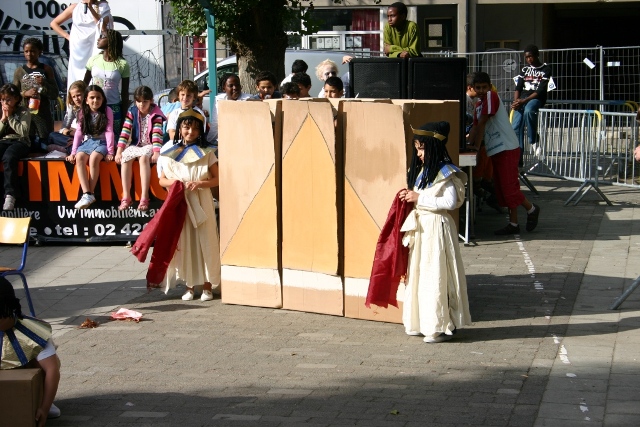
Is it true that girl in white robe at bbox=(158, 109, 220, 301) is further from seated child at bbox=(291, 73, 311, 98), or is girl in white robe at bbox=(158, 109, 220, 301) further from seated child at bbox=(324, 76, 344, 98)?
seated child at bbox=(291, 73, 311, 98)

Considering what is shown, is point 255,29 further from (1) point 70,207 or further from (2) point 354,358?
(2) point 354,358

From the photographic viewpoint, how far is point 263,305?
862 cm

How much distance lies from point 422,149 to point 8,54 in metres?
11.9

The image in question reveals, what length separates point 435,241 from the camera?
289 inches

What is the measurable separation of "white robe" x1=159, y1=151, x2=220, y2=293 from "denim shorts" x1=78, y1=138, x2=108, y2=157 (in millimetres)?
2561

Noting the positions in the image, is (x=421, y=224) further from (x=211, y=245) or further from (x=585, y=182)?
(x=585, y=182)

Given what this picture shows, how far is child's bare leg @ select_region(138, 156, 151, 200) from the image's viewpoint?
11031 mm

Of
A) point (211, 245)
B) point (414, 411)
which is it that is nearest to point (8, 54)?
point (211, 245)

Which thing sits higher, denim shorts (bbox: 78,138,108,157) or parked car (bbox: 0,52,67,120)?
parked car (bbox: 0,52,67,120)

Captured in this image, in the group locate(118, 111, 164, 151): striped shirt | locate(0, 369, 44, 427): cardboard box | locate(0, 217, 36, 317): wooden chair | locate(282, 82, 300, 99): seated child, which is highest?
locate(282, 82, 300, 99): seated child

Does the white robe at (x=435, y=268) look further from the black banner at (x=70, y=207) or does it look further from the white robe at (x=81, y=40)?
the white robe at (x=81, y=40)

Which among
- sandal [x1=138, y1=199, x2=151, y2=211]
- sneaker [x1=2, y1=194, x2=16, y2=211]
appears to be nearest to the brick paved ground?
sandal [x1=138, y1=199, x2=151, y2=211]

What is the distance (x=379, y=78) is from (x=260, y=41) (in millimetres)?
3481

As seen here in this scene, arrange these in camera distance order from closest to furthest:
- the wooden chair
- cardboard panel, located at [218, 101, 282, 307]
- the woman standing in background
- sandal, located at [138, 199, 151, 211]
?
the wooden chair → cardboard panel, located at [218, 101, 282, 307] → sandal, located at [138, 199, 151, 211] → the woman standing in background
